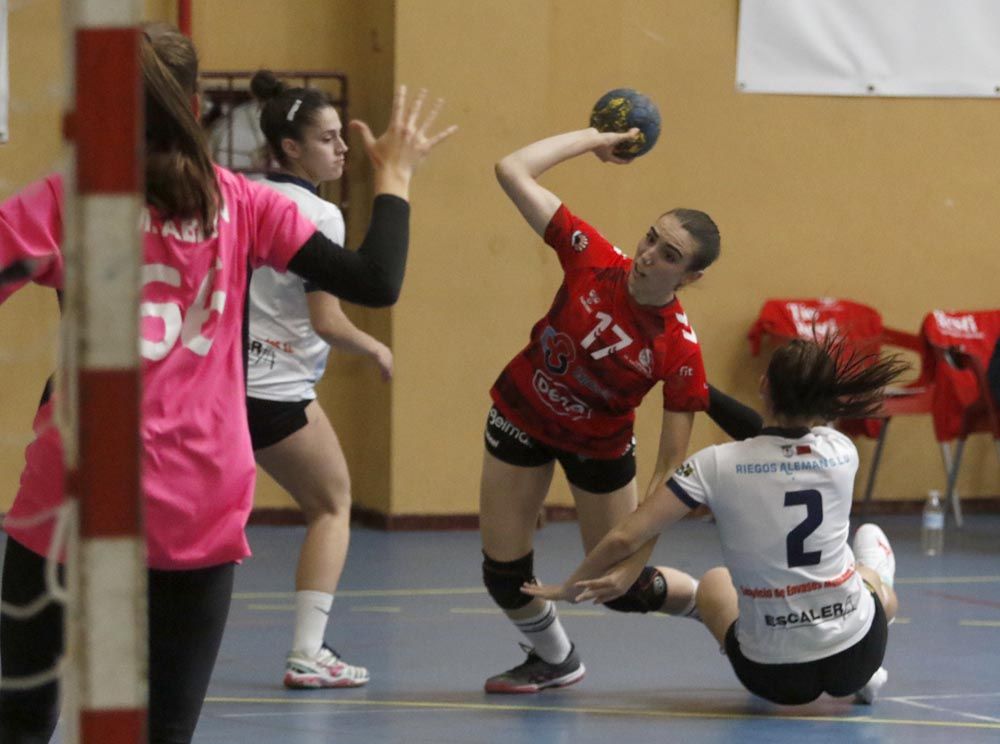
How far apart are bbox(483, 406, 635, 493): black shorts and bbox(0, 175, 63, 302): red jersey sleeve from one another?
236cm

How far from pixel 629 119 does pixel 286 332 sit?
1.17m

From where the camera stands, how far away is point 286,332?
4.66 metres

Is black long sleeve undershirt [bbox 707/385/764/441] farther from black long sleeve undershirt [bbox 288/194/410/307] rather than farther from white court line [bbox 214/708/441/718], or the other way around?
black long sleeve undershirt [bbox 288/194/410/307]

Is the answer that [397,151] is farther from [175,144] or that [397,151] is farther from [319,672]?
[319,672]

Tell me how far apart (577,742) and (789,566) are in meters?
0.69

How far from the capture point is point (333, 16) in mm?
8047

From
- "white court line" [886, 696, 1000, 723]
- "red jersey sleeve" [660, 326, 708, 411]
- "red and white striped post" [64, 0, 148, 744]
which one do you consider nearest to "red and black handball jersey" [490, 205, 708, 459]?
"red jersey sleeve" [660, 326, 708, 411]

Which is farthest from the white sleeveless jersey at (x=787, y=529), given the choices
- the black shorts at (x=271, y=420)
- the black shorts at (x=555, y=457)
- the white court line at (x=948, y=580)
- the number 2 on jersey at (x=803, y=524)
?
the white court line at (x=948, y=580)

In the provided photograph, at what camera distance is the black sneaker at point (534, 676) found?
4.56 m

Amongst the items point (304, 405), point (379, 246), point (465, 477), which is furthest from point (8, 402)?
point (379, 246)

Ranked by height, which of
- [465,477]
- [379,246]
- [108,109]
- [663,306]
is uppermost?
[108,109]

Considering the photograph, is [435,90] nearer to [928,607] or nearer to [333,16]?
[333,16]

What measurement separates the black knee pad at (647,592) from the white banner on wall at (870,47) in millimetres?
4468

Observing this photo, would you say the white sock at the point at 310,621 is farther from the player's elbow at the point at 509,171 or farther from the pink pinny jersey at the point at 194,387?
the pink pinny jersey at the point at 194,387
